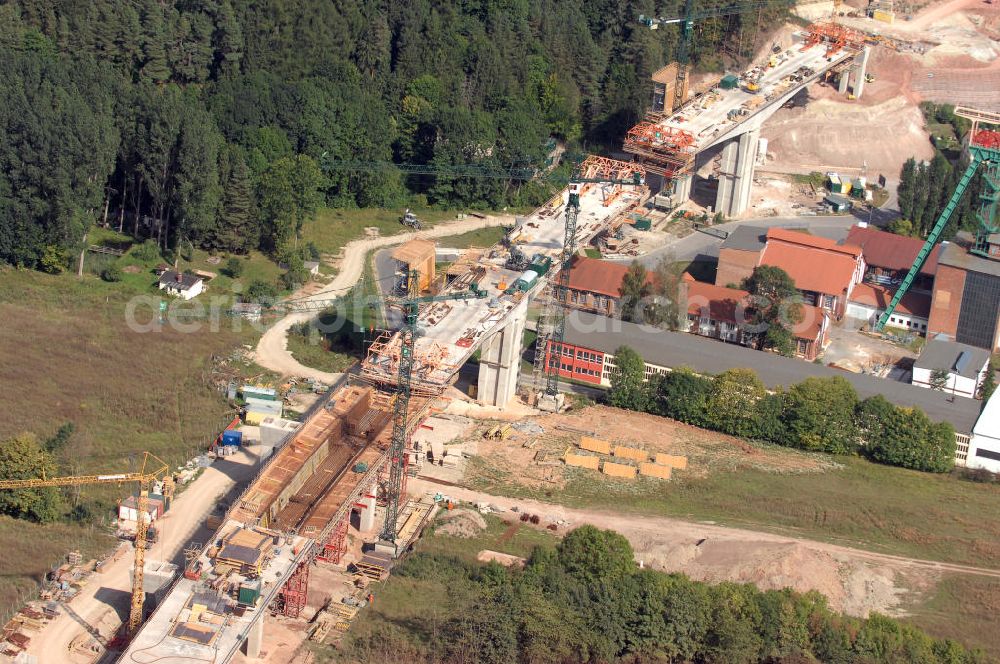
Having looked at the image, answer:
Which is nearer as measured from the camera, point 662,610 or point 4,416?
point 662,610

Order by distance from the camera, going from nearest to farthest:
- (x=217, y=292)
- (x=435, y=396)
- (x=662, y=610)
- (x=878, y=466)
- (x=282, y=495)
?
(x=662, y=610) < (x=282, y=495) < (x=435, y=396) < (x=878, y=466) < (x=217, y=292)

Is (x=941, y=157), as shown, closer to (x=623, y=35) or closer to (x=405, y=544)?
(x=623, y=35)

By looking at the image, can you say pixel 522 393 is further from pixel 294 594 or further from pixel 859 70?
pixel 859 70

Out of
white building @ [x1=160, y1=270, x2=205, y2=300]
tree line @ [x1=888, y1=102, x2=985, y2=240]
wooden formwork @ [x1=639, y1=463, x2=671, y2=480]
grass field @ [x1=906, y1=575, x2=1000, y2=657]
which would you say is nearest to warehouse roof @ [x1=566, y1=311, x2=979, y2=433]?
wooden formwork @ [x1=639, y1=463, x2=671, y2=480]

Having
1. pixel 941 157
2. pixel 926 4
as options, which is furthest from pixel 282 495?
pixel 926 4

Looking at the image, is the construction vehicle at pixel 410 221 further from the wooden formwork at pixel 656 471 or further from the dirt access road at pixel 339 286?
the wooden formwork at pixel 656 471

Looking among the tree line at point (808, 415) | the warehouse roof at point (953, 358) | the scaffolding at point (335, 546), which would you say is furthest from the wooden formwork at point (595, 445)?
the warehouse roof at point (953, 358)

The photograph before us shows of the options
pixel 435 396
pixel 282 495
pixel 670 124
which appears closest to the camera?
pixel 282 495
